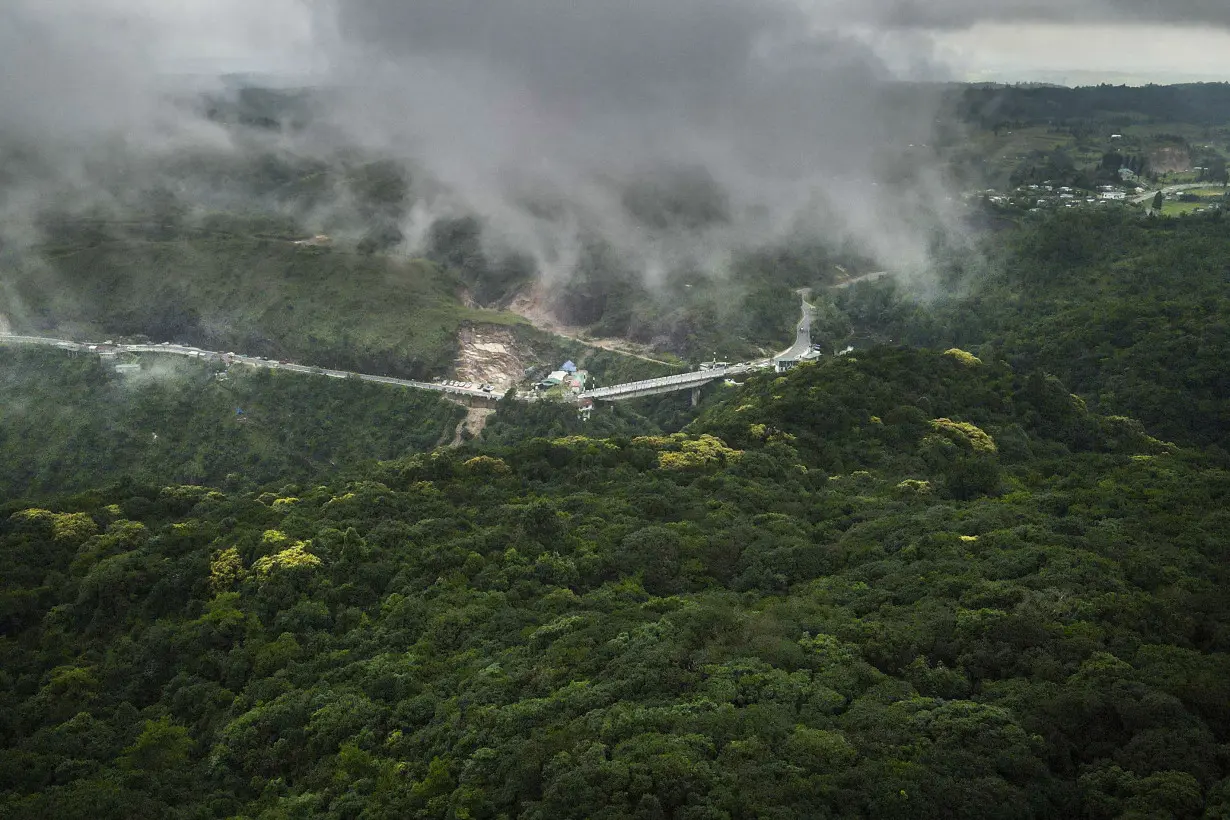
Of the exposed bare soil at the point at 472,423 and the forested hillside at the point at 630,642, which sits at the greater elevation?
the forested hillside at the point at 630,642

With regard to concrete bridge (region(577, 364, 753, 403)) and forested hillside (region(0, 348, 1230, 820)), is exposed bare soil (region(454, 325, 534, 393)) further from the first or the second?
forested hillside (region(0, 348, 1230, 820))

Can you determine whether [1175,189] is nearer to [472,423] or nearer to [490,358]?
[490,358]

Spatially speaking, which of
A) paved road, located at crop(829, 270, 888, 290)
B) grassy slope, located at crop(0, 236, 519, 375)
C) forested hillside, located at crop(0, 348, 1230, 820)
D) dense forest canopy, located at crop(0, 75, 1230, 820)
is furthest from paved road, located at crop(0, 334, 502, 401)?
paved road, located at crop(829, 270, 888, 290)

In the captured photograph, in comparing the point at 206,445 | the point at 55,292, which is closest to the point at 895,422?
the point at 206,445

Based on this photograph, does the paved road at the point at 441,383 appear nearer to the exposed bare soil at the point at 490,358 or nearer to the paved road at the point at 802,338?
the paved road at the point at 802,338

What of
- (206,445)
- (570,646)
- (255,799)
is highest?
(570,646)

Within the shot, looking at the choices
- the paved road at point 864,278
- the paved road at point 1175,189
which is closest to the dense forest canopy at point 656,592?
the paved road at point 864,278

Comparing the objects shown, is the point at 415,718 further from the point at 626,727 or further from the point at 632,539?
the point at 632,539

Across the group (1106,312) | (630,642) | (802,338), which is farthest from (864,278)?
(630,642)
